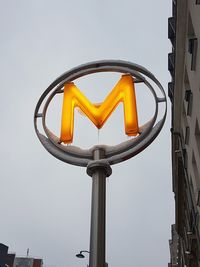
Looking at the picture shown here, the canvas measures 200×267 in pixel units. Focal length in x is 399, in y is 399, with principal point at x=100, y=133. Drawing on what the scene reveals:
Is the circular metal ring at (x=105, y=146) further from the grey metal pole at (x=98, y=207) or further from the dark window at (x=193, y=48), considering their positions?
the dark window at (x=193, y=48)

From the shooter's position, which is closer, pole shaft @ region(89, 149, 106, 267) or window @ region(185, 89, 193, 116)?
pole shaft @ region(89, 149, 106, 267)

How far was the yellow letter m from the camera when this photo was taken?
5.00 meters

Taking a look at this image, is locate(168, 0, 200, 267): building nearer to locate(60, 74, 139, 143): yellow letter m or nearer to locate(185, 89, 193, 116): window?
locate(185, 89, 193, 116): window

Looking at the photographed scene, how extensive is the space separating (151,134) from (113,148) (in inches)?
22.3

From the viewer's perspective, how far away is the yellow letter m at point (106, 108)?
500cm

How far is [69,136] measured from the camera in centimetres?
515

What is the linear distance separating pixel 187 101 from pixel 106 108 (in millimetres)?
11662

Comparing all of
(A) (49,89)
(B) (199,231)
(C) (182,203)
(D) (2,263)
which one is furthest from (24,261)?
(A) (49,89)

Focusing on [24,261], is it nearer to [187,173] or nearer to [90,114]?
[187,173]

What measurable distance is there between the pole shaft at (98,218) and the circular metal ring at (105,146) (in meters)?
0.22

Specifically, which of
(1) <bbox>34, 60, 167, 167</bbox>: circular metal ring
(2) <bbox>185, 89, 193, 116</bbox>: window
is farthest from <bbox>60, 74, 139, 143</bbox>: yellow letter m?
(2) <bbox>185, 89, 193, 116</bbox>: window

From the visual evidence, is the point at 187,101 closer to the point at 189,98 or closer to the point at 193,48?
the point at 189,98

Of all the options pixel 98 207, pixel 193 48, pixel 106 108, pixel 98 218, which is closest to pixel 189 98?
pixel 193 48

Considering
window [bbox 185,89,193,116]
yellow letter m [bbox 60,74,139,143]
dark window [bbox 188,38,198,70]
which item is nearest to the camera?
yellow letter m [bbox 60,74,139,143]
